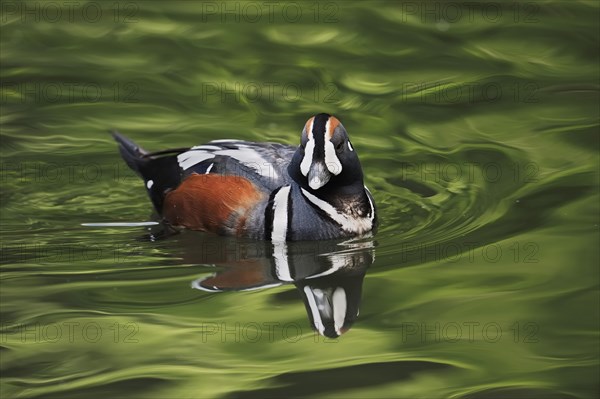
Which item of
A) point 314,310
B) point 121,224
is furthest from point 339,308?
point 121,224

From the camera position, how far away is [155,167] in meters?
11.1

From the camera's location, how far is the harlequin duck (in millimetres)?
9734

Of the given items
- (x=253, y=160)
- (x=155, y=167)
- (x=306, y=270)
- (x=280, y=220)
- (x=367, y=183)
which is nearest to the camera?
(x=306, y=270)

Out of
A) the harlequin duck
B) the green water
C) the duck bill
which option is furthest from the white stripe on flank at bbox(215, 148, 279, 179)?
the green water

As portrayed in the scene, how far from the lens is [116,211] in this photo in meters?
10.9

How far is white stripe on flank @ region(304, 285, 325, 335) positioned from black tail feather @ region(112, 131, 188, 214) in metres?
2.26

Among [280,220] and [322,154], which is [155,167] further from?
[322,154]

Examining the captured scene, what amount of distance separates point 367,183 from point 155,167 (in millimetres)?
2003

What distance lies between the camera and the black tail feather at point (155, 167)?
10867 millimetres

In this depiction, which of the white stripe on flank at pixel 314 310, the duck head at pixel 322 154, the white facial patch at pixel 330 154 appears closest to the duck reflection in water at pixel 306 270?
the white stripe on flank at pixel 314 310

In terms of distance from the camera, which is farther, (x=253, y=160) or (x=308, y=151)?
(x=253, y=160)

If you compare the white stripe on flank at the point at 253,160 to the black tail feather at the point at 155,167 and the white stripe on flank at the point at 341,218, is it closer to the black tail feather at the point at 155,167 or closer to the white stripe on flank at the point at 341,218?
the white stripe on flank at the point at 341,218

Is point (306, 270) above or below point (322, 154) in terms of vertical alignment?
below

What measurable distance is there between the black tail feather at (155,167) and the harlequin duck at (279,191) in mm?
103
